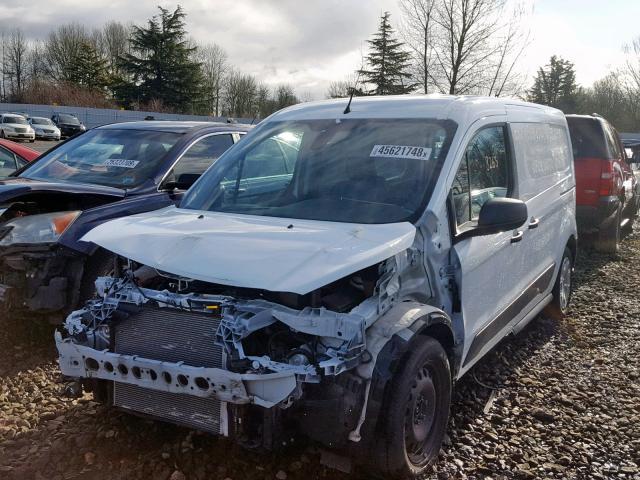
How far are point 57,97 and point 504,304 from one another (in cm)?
5843

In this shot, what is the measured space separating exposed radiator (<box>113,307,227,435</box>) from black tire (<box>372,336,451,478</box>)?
2.52 ft

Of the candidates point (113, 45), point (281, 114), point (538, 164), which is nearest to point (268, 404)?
point (281, 114)

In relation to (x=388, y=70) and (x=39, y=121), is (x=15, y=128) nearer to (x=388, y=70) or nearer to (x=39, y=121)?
(x=39, y=121)

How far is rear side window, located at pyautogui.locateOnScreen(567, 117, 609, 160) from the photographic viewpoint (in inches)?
341

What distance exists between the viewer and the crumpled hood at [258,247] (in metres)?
2.62

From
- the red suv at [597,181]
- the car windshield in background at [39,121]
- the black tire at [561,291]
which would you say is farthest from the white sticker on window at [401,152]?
the car windshield in background at [39,121]

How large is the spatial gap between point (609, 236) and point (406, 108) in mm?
6081

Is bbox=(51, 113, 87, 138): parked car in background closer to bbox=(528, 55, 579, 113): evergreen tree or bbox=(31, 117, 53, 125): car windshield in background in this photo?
bbox=(31, 117, 53, 125): car windshield in background

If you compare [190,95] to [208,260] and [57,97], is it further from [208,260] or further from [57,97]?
[208,260]

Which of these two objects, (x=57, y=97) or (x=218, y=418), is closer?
(x=218, y=418)

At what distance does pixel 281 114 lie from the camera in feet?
14.9

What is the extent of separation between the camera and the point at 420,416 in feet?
10.1

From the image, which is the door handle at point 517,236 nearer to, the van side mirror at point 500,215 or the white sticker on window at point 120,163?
the van side mirror at point 500,215

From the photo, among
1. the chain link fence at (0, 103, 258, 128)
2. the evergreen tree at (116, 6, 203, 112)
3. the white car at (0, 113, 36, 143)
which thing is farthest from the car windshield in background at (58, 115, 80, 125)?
the evergreen tree at (116, 6, 203, 112)
